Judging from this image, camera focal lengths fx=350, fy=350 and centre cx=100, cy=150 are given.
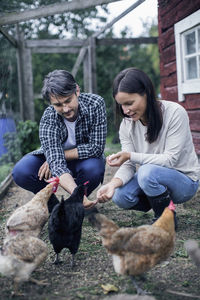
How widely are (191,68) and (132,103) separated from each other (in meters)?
2.72

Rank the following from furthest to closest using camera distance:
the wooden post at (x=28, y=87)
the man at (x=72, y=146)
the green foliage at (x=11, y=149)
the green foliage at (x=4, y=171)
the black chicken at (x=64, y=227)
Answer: the wooden post at (x=28, y=87), the green foliage at (x=11, y=149), the green foliage at (x=4, y=171), the man at (x=72, y=146), the black chicken at (x=64, y=227)

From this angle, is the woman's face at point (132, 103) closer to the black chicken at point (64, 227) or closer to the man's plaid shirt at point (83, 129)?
the man's plaid shirt at point (83, 129)

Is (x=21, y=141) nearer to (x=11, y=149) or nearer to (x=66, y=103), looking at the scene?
(x=11, y=149)

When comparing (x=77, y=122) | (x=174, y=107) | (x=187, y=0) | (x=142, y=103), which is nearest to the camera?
(x=142, y=103)

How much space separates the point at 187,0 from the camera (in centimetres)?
471

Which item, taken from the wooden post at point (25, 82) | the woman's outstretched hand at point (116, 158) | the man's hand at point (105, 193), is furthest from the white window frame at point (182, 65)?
the wooden post at point (25, 82)

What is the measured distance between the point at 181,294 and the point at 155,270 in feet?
1.32

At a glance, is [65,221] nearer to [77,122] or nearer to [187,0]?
[77,122]

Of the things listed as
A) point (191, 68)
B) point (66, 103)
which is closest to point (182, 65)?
point (191, 68)

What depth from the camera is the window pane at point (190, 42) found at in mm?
4879

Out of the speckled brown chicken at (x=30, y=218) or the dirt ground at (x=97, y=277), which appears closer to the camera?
the dirt ground at (x=97, y=277)

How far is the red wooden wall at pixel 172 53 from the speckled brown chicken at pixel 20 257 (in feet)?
10.6

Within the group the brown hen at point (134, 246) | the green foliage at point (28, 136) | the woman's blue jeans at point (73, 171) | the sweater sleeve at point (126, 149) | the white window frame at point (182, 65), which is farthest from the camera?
A: the green foliage at point (28, 136)

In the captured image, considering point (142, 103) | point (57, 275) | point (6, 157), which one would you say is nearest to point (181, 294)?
point (57, 275)
